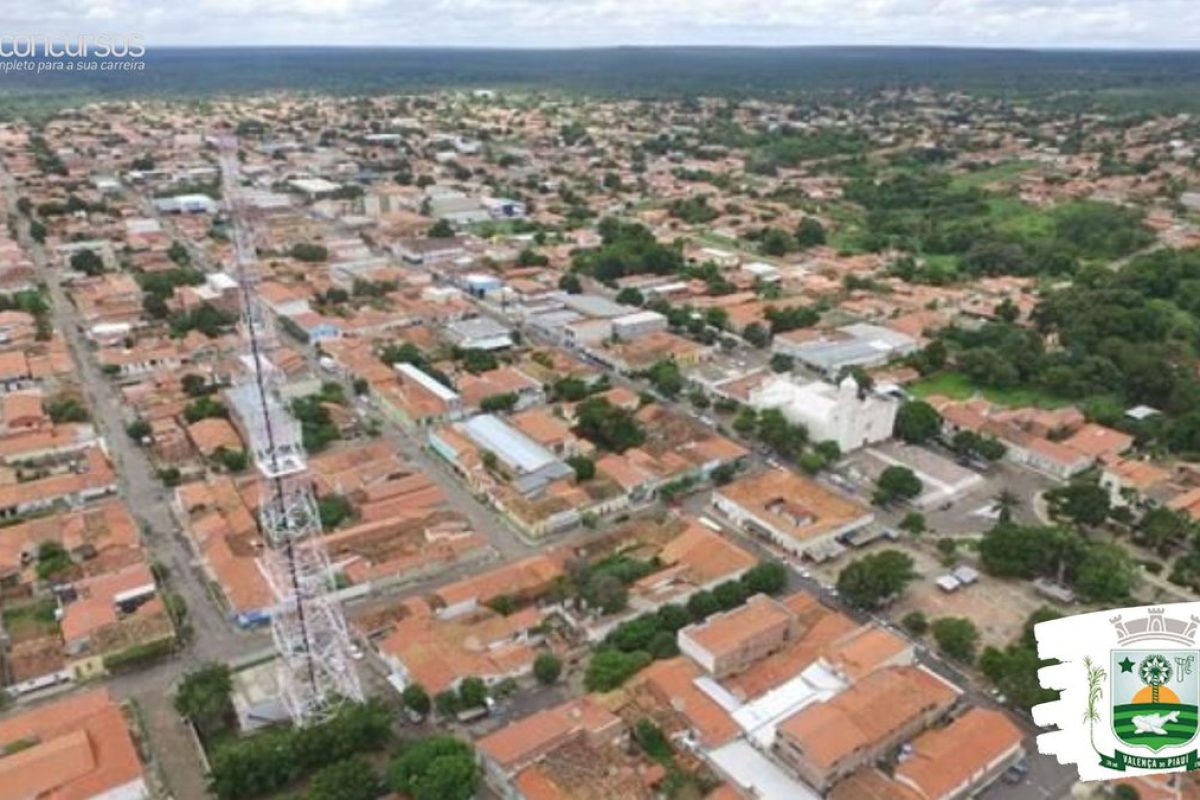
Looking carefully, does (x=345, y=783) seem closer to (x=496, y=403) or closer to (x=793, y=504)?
(x=793, y=504)

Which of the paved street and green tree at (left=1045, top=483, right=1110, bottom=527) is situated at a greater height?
green tree at (left=1045, top=483, right=1110, bottom=527)

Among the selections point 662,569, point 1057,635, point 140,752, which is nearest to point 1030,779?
point 662,569

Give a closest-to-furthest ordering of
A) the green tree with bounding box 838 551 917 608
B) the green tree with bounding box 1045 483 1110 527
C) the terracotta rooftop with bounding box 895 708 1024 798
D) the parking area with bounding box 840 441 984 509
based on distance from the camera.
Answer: the terracotta rooftop with bounding box 895 708 1024 798 → the green tree with bounding box 838 551 917 608 → the green tree with bounding box 1045 483 1110 527 → the parking area with bounding box 840 441 984 509

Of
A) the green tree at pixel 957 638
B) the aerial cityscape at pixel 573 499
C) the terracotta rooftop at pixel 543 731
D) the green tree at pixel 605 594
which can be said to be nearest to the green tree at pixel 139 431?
the aerial cityscape at pixel 573 499

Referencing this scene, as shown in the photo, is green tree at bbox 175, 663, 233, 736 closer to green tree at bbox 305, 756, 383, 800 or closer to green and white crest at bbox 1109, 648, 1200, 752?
green tree at bbox 305, 756, 383, 800

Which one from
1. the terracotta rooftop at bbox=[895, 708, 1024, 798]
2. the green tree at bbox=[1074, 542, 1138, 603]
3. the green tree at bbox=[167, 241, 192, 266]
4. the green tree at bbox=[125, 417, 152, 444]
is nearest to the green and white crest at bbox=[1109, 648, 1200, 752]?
the terracotta rooftop at bbox=[895, 708, 1024, 798]
